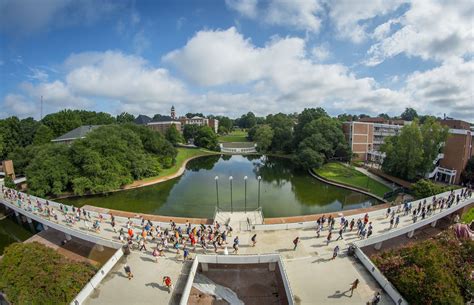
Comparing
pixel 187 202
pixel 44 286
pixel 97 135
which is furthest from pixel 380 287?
pixel 97 135

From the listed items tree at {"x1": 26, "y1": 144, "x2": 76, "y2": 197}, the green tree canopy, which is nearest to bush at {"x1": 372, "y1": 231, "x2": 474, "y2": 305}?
the green tree canopy

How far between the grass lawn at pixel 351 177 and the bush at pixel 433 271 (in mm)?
19041

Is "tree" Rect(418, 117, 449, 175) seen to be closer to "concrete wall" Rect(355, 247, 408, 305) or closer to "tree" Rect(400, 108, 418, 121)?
"concrete wall" Rect(355, 247, 408, 305)

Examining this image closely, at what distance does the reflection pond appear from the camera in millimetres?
25625

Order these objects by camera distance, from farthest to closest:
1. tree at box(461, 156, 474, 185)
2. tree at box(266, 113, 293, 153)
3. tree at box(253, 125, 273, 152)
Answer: tree at box(253, 125, 273, 152), tree at box(266, 113, 293, 153), tree at box(461, 156, 474, 185)

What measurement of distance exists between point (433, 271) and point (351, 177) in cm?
2836

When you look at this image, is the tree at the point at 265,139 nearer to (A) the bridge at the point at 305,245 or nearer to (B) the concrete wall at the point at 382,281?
(A) the bridge at the point at 305,245

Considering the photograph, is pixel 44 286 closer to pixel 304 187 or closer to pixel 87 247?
pixel 87 247

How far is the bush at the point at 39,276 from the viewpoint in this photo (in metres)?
9.81

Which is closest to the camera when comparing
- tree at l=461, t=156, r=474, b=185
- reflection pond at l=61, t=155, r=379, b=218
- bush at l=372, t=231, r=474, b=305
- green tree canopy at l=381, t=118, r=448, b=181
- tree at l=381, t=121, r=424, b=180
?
bush at l=372, t=231, r=474, b=305

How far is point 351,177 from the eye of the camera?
36.4m

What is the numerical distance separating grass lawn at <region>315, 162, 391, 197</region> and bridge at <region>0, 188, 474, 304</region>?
33.2ft

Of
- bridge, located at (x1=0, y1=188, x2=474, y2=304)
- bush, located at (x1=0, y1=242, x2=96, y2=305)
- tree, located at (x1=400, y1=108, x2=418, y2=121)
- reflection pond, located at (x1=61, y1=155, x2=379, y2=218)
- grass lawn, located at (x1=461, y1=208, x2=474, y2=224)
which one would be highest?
tree, located at (x1=400, y1=108, x2=418, y2=121)

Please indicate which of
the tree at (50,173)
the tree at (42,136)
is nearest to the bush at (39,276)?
the tree at (50,173)
